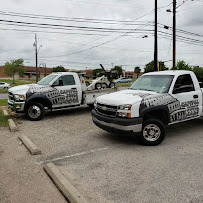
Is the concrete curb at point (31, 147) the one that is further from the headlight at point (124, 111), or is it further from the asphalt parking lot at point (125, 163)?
the headlight at point (124, 111)

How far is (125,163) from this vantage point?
4.62m

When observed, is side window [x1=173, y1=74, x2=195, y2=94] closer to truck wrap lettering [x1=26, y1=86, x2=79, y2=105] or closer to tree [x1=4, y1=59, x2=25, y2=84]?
truck wrap lettering [x1=26, y1=86, x2=79, y2=105]

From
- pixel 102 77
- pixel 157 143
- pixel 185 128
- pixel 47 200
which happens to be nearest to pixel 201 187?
pixel 157 143

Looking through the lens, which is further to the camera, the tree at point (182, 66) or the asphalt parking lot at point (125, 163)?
the tree at point (182, 66)

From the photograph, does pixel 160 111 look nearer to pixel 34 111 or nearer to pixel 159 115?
pixel 159 115

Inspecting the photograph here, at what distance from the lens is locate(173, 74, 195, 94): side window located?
6152 millimetres

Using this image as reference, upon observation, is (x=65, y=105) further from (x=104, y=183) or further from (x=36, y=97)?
(x=104, y=183)

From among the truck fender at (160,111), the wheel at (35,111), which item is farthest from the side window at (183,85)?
the wheel at (35,111)

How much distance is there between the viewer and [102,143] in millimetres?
6012

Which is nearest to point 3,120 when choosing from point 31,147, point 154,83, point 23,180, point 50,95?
point 50,95

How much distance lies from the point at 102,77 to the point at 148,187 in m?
11.3

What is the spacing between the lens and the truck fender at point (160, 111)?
5400mm

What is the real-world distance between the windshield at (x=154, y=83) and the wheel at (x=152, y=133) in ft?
3.17

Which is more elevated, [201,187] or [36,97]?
[36,97]
